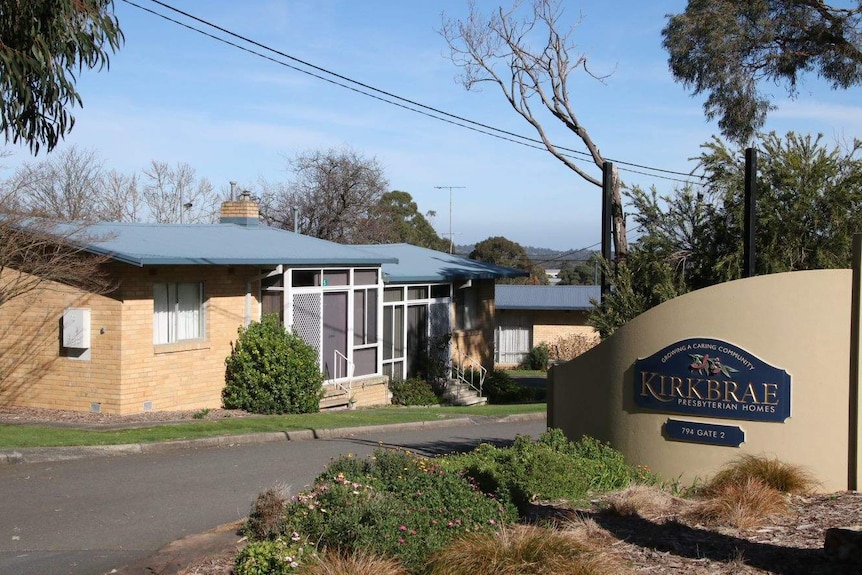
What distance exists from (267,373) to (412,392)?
6.59 metres

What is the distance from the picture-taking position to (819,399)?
9523 mm

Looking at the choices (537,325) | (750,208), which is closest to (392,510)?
(750,208)

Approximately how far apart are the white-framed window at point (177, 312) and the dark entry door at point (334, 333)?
3944mm

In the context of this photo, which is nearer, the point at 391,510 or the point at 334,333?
the point at 391,510

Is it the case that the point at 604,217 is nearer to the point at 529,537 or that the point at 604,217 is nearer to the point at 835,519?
the point at 835,519

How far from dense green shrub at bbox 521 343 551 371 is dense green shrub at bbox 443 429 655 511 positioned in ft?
106

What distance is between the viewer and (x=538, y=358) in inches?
1702

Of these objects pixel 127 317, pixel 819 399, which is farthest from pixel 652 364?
pixel 127 317

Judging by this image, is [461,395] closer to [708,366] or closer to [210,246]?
[210,246]

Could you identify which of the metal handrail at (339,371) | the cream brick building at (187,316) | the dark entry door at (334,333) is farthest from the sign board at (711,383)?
the metal handrail at (339,371)

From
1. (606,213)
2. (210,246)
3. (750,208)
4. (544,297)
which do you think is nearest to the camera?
(750,208)

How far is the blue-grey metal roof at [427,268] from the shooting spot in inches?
1037

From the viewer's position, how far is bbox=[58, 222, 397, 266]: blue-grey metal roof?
17270 mm

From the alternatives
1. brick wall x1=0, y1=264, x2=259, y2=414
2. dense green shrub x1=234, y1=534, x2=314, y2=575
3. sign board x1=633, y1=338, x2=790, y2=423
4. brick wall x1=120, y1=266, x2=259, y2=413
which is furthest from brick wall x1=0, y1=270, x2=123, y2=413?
dense green shrub x1=234, y1=534, x2=314, y2=575
